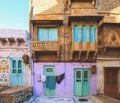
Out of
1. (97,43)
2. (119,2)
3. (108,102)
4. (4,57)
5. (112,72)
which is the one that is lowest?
(108,102)

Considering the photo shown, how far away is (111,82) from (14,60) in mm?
7274

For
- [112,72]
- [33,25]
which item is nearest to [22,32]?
[33,25]

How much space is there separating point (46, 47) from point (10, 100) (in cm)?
489

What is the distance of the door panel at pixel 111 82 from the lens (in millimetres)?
13969

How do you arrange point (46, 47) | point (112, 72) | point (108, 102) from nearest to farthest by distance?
point (108, 102), point (46, 47), point (112, 72)

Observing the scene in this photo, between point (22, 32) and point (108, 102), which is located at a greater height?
point (22, 32)

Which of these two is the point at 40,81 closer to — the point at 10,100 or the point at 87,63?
the point at 87,63

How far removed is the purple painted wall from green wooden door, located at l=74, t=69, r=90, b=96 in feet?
0.73

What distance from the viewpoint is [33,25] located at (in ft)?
44.4

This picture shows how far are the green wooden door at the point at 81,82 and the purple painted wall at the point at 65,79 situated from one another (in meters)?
0.22

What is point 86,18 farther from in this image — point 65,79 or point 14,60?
point 14,60

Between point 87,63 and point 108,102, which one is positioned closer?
point 108,102

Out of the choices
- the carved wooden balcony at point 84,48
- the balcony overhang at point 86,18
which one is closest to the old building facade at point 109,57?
the balcony overhang at point 86,18

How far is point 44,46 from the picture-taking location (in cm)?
1319
